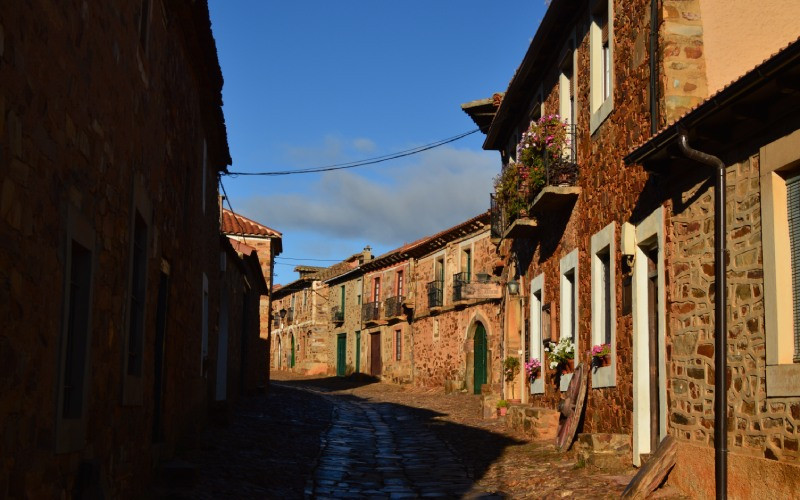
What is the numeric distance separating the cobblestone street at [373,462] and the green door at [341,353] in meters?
28.1

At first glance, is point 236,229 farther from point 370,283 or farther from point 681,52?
point 681,52

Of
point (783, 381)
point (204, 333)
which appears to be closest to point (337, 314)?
point (204, 333)

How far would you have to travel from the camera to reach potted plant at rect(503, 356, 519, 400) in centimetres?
1794

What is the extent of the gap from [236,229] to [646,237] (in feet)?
71.6

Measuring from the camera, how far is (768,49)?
28.8 ft

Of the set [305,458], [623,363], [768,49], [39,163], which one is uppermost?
[768,49]

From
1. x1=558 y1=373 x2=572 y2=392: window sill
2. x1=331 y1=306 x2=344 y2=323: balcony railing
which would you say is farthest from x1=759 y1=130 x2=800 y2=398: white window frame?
x1=331 y1=306 x2=344 y2=323: balcony railing

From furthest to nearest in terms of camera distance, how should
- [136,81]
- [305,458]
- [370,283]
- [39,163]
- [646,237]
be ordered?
[370,283] → [305,458] → [646,237] → [136,81] → [39,163]

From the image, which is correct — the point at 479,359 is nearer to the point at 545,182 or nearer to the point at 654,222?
the point at 545,182

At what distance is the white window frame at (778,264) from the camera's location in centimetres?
646

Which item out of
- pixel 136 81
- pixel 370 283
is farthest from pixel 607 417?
pixel 370 283

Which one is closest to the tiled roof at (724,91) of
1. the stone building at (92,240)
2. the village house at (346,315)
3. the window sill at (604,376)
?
the window sill at (604,376)

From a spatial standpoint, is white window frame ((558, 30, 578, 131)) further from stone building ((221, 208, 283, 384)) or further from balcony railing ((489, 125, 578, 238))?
stone building ((221, 208, 283, 384))

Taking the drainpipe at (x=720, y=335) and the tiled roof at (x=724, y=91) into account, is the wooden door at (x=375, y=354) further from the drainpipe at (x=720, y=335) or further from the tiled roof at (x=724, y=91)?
the drainpipe at (x=720, y=335)
